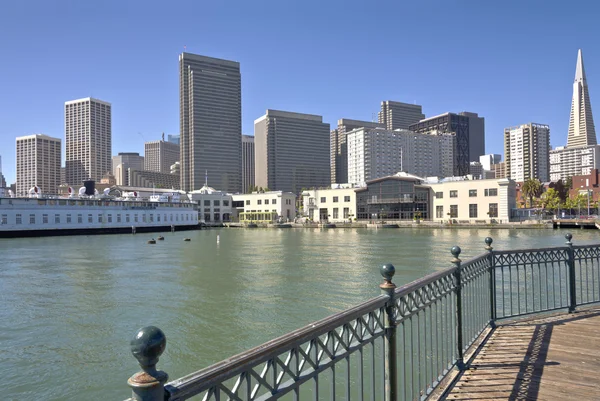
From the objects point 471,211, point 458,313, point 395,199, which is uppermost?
point 395,199

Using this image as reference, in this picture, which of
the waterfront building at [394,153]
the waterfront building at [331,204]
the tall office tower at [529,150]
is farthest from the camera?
the tall office tower at [529,150]

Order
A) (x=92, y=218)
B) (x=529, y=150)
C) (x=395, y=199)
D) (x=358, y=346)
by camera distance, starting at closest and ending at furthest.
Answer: (x=358, y=346), (x=92, y=218), (x=395, y=199), (x=529, y=150)

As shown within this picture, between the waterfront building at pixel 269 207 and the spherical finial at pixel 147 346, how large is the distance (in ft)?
382

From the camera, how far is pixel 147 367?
1.87 metres

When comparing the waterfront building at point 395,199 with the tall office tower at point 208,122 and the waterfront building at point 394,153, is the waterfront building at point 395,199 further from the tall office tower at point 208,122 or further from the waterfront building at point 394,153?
the tall office tower at point 208,122

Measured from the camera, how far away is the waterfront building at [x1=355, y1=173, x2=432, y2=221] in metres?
97.5

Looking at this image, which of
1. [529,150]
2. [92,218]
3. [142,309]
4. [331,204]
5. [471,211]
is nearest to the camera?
[142,309]

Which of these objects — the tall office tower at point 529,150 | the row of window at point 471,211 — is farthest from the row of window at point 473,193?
the tall office tower at point 529,150

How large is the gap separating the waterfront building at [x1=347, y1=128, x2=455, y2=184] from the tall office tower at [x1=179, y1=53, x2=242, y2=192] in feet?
182

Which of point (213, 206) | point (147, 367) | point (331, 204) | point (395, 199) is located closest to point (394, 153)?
point (331, 204)

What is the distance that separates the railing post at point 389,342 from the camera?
3.90 m

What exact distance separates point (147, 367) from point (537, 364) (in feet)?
18.9

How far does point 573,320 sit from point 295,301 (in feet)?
38.7

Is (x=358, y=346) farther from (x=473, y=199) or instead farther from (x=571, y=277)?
(x=473, y=199)
